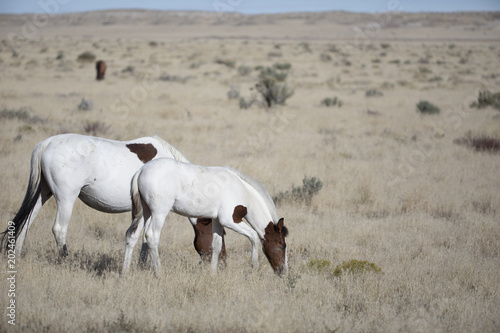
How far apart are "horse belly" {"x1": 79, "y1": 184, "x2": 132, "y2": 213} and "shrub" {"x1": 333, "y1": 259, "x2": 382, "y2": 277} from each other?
8.53ft

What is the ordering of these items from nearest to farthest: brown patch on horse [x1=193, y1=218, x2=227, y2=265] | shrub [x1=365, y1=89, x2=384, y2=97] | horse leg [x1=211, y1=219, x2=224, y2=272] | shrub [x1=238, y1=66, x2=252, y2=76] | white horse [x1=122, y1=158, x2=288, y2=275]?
white horse [x1=122, y1=158, x2=288, y2=275] → horse leg [x1=211, y1=219, x2=224, y2=272] → brown patch on horse [x1=193, y1=218, x2=227, y2=265] → shrub [x1=365, y1=89, x2=384, y2=97] → shrub [x1=238, y1=66, x2=252, y2=76]

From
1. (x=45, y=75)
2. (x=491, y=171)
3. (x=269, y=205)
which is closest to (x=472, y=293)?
(x=269, y=205)

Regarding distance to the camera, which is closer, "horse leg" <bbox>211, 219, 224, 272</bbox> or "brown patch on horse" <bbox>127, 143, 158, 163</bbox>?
"horse leg" <bbox>211, 219, 224, 272</bbox>

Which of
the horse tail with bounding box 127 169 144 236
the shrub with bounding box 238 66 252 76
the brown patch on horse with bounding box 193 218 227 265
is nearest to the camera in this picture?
the horse tail with bounding box 127 169 144 236

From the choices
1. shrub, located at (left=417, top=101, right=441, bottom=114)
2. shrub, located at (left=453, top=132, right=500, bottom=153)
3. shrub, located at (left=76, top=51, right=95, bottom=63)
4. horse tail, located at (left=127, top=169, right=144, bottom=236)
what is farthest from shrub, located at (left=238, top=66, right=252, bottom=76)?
horse tail, located at (left=127, top=169, right=144, bottom=236)

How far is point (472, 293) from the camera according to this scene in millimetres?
4922

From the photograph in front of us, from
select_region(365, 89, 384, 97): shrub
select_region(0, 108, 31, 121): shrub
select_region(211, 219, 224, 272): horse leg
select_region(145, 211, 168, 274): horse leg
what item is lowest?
select_region(0, 108, 31, 121): shrub

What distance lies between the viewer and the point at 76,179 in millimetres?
5258

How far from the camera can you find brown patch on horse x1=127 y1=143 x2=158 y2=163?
559cm

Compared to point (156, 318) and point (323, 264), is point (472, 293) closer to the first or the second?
point (323, 264)

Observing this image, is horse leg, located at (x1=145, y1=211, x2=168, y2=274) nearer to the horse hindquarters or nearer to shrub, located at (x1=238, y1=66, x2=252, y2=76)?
the horse hindquarters

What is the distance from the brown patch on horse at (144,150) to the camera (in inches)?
220

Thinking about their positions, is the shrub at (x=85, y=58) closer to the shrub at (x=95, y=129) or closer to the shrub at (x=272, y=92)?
the shrub at (x=272, y=92)

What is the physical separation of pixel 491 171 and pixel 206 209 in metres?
7.99
